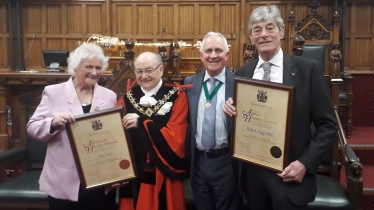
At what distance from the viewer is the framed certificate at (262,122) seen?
1.61 meters

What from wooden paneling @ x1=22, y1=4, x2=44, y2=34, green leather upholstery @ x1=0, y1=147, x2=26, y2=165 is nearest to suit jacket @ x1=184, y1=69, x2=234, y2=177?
green leather upholstery @ x1=0, y1=147, x2=26, y2=165

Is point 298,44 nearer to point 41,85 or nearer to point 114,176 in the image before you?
point 114,176

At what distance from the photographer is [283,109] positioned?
5.26 feet

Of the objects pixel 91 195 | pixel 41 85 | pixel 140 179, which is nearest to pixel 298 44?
pixel 140 179

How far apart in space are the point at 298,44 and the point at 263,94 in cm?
210

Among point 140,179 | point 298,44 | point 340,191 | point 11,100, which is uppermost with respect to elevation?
point 298,44

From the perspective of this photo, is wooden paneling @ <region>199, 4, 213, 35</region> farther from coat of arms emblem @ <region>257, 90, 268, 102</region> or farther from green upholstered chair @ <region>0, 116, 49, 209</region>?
coat of arms emblem @ <region>257, 90, 268, 102</region>

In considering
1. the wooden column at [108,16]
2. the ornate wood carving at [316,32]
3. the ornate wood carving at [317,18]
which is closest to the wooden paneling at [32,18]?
the wooden column at [108,16]

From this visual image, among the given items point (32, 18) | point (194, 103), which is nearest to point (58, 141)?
point (194, 103)

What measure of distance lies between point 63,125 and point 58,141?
112 mm

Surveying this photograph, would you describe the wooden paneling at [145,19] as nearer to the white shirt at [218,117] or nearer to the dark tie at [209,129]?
the white shirt at [218,117]

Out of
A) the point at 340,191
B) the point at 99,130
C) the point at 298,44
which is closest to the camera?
the point at 99,130

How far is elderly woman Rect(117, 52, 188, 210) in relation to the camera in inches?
79.6

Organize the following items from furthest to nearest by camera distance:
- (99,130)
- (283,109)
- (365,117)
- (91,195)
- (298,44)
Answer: (365,117) → (298,44) → (91,195) → (99,130) → (283,109)
